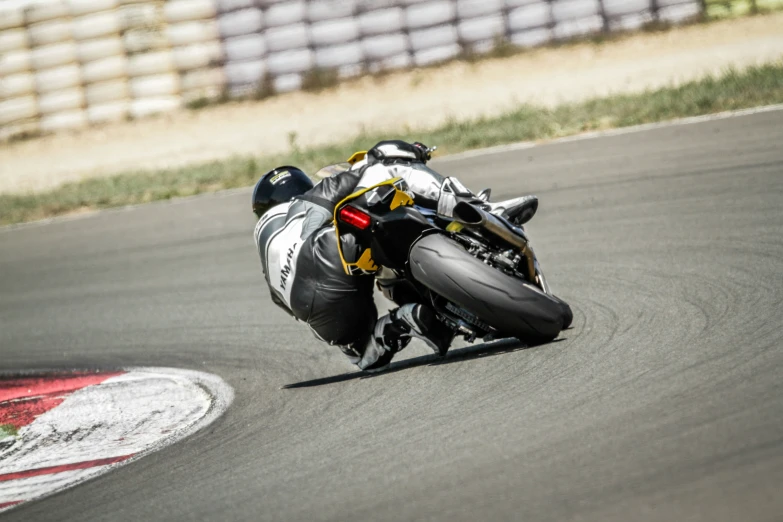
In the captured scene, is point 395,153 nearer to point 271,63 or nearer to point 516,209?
point 516,209

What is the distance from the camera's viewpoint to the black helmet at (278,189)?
17.6 feet

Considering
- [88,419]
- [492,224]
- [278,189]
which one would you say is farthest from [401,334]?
[88,419]

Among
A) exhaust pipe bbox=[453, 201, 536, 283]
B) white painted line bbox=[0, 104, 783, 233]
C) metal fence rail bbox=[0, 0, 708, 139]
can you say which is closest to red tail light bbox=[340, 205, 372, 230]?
A: exhaust pipe bbox=[453, 201, 536, 283]

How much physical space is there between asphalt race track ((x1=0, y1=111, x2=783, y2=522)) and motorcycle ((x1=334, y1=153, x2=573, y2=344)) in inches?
8.4

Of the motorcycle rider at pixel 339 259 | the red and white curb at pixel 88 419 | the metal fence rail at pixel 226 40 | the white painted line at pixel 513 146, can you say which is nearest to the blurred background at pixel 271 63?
the metal fence rail at pixel 226 40

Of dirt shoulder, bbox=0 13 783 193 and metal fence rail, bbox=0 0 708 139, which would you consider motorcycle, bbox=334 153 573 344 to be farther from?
metal fence rail, bbox=0 0 708 139

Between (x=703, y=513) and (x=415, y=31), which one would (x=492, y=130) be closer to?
(x=415, y=31)

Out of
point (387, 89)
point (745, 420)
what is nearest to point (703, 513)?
point (745, 420)

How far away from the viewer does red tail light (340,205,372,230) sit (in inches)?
181

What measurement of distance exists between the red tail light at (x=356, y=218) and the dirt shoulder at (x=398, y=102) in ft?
30.1

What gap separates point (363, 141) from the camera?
13.0 meters

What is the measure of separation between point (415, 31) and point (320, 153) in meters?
4.72

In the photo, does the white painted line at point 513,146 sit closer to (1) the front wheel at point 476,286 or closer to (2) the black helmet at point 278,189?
(2) the black helmet at point 278,189

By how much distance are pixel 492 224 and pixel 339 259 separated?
780mm
